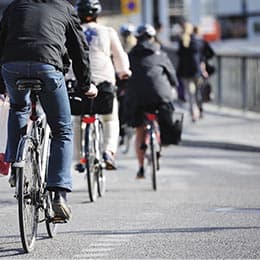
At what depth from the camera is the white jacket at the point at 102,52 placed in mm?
11008

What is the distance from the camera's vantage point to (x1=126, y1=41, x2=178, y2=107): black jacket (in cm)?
1234

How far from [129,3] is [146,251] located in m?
21.6

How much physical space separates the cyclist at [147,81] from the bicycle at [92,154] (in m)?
1.21

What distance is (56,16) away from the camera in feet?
25.2

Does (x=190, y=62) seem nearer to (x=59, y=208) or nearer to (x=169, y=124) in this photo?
(x=169, y=124)

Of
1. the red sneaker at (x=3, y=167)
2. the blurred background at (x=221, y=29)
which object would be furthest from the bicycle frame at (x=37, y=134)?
the blurred background at (x=221, y=29)

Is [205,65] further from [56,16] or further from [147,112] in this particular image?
[56,16]

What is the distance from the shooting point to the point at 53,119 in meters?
7.76

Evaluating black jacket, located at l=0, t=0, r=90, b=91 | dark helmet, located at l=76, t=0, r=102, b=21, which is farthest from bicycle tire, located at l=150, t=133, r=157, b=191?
black jacket, located at l=0, t=0, r=90, b=91

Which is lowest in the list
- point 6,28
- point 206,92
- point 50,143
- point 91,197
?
point 206,92

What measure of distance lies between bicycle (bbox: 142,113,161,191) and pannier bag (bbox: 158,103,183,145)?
2.7 inches

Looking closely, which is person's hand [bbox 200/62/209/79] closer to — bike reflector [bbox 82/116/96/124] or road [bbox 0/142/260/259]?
road [bbox 0/142/260/259]

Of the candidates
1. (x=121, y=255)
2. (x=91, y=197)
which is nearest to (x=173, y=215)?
(x=91, y=197)

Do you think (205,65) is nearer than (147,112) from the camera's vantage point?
No
